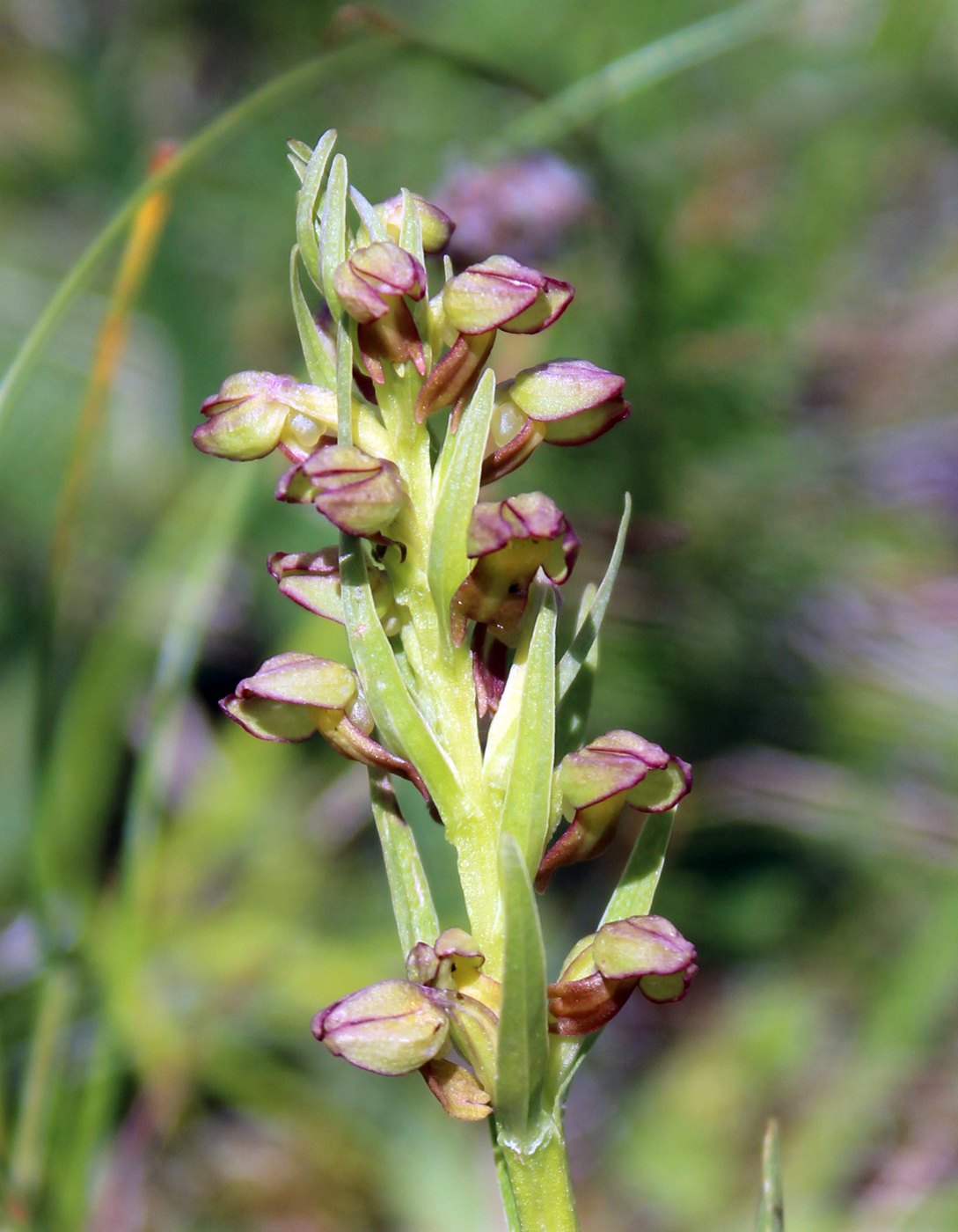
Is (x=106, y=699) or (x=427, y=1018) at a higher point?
(x=427, y=1018)

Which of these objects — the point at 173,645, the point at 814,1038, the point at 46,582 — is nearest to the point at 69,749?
the point at 173,645

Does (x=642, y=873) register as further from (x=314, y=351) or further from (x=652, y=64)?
(x=652, y=64)

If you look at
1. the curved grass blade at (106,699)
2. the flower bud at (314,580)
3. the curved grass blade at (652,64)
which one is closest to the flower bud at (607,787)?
the flower bud at (314,580)

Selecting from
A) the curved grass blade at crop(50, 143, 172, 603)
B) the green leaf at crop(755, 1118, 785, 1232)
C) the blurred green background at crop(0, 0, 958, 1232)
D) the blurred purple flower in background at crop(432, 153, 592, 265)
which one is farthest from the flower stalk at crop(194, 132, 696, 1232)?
the blurred purple flower in background at crop(432, 153, 592, 265)

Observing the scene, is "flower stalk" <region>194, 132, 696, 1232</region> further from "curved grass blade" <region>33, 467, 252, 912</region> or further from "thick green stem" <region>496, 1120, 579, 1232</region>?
"curved grass blade" <region>33, 467, 252, 912</region>

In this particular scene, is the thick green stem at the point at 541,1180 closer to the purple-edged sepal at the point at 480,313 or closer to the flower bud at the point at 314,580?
the flower bud at the point at 314,580

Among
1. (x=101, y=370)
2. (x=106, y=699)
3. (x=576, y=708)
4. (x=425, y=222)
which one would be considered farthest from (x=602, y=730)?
(x=425, y=222)
